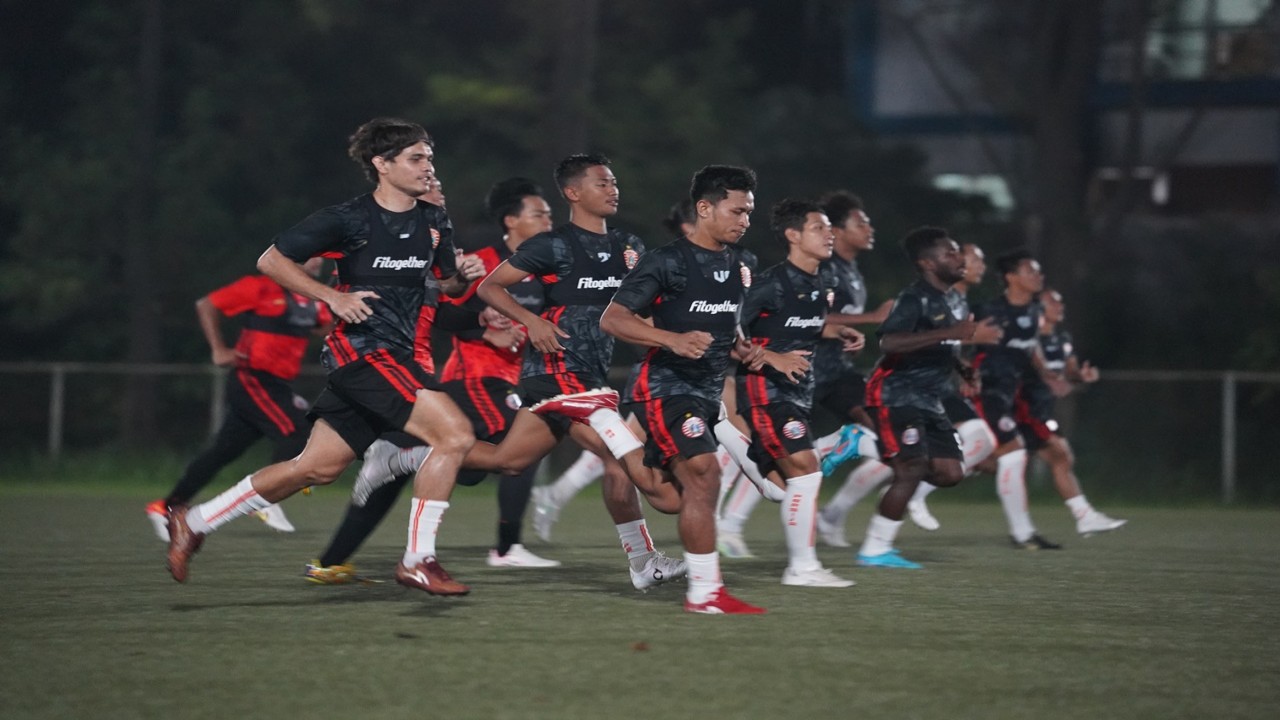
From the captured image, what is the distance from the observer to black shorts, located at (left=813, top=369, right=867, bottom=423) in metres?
10.5

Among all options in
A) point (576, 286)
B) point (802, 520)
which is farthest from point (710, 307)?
point (802, 520)

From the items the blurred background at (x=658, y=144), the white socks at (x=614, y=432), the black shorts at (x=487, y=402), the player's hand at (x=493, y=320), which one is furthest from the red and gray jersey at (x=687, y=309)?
the blurred background at (x=658, y=144)

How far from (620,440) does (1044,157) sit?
54.4ft

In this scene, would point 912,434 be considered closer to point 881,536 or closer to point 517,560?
point 881,536

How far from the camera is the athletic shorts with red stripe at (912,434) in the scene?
30.5ft

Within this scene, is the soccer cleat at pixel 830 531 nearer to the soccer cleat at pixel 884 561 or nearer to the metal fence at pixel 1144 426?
the soccer cleat at pixel 884 561

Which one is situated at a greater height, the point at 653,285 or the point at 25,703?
the point at 653,285

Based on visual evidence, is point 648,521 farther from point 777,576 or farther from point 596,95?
point 596,95

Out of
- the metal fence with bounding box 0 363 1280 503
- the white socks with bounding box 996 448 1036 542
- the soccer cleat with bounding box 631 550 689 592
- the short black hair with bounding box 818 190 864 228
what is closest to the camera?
the soccer cleat with bounding box 631 550 689 592

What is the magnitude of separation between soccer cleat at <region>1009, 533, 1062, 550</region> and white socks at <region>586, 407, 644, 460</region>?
13.9 feet

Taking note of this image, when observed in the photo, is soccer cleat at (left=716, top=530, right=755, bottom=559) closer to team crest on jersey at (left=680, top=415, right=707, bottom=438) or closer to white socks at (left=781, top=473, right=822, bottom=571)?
white socks at (left=781, top=473, right=822, bottom=571)

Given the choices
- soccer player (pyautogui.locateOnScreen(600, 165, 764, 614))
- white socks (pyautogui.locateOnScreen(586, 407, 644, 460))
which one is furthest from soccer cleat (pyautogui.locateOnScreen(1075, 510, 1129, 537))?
white socks (pyautogui.locateOnScreen(586, 407, 644, 460))

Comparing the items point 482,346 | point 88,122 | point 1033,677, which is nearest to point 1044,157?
point 88,122

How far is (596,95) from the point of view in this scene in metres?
26.2
